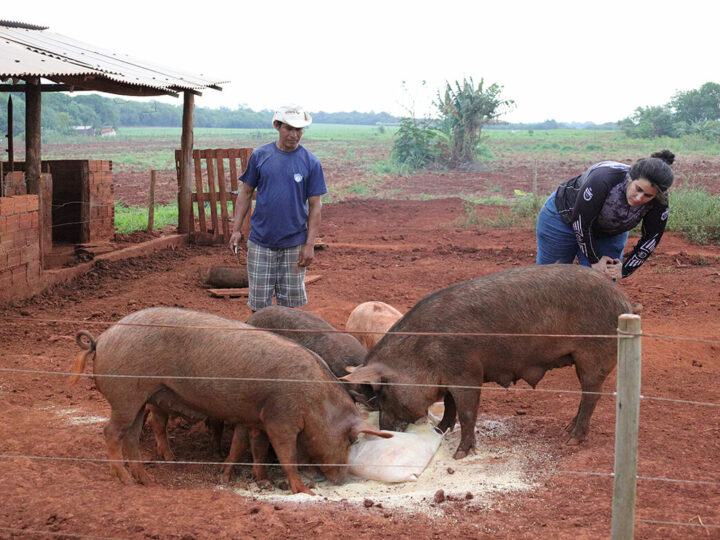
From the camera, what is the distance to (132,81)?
11.0 m

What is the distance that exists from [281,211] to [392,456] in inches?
91.2

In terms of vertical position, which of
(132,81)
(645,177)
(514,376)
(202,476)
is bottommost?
(202,476)

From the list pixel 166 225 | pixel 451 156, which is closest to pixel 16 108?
pixel 451 156

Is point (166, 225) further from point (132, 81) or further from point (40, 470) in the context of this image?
point (40, 470)

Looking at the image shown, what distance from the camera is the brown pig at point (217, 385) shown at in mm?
4730

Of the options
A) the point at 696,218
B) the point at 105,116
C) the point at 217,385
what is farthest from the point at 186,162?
the point at 105,116

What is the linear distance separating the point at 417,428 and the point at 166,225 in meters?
12.8

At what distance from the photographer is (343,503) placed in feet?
14.2

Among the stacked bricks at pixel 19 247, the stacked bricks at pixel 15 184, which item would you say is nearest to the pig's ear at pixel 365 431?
the stacked bricks at pixel 19 247

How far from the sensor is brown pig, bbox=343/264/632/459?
5.13 metres

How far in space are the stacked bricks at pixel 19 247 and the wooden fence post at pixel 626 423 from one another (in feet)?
25.1

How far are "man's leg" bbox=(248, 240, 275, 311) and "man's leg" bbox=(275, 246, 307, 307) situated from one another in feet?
0.25

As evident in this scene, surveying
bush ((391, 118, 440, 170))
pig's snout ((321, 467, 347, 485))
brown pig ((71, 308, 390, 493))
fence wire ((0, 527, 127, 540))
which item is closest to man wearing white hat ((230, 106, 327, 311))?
brown pig ((71, 308, 390, 493))

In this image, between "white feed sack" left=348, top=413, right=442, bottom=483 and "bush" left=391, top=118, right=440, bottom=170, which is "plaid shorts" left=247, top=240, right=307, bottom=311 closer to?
"white feed sack" left=348, top=413, right=442, bottom=483
